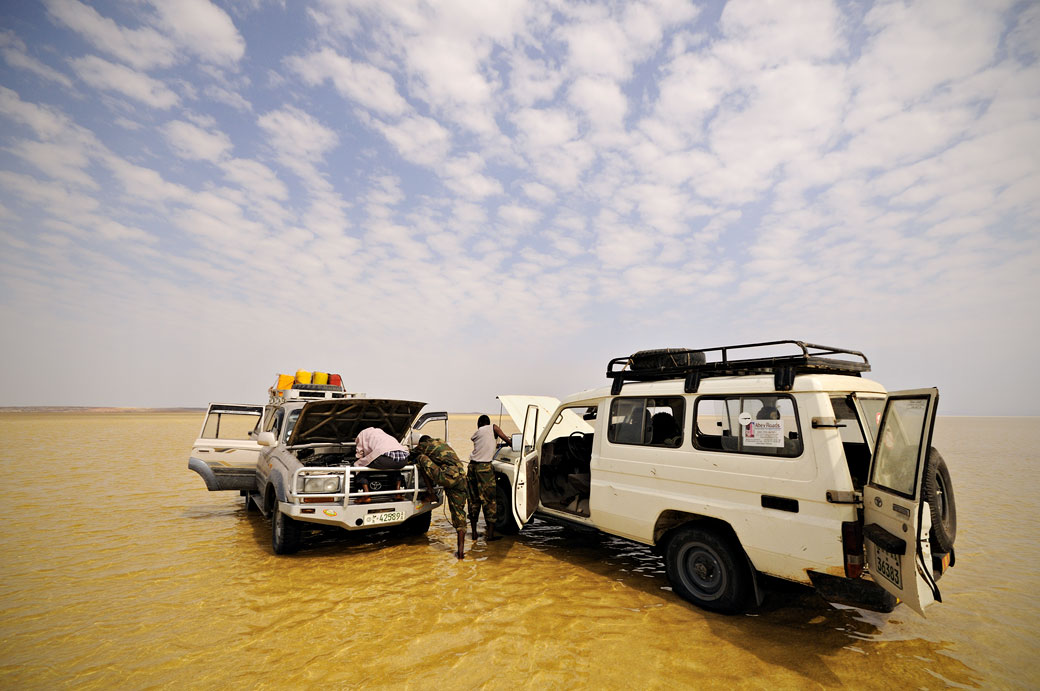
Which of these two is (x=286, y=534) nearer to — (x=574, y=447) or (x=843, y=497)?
(x=574, y=447)

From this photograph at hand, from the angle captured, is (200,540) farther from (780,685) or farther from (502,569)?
(780,685)

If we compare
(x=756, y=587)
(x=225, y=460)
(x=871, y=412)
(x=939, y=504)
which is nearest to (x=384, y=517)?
(x=225, y=460)

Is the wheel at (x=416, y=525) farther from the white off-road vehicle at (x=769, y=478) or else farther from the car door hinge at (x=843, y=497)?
the car door hinge at (x=843, y=497)

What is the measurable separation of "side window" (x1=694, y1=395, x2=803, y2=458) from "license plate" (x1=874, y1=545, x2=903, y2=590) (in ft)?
2.88

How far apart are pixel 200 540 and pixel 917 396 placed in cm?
921

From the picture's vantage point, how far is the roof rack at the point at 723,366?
14.1 feet

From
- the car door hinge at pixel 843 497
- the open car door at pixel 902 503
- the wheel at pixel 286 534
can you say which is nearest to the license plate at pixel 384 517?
the wheel at pixel 286 534

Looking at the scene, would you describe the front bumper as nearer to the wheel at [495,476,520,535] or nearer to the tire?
the wheel at [495,476,520,535]

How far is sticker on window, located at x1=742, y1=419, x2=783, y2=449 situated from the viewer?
4250mm

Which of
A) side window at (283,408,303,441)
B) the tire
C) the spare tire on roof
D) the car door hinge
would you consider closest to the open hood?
side window at (283,408,303,441)

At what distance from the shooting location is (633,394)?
5.59 metres

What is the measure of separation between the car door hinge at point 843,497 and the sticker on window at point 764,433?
57 centimetres

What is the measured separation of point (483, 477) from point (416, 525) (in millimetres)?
1393

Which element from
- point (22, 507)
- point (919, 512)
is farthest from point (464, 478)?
point (22, 507)
